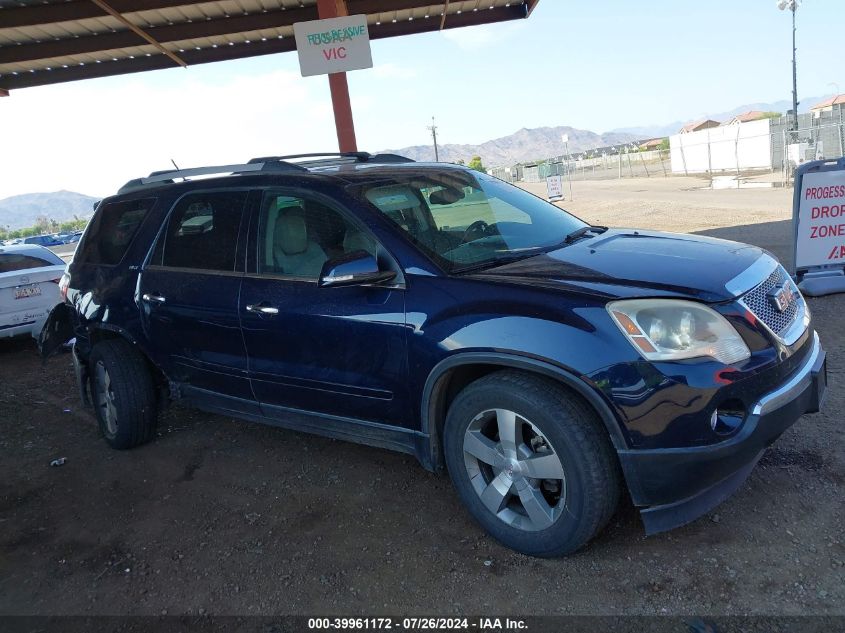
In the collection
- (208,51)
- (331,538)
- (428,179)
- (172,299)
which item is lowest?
(331,538)

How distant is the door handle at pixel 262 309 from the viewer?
11.5 feet

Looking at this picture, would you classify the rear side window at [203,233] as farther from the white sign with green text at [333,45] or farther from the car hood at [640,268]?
the white sign with green text at [333,45]

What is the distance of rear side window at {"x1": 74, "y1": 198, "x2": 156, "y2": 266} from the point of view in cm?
447

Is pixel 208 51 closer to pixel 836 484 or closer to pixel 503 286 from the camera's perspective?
pixel 503 286

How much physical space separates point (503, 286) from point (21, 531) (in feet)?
10.3

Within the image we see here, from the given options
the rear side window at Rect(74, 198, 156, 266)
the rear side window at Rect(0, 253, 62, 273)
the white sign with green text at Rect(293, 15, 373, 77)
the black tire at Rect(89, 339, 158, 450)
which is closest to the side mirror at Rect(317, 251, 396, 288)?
the rear side window at Rect(74, 198, 156, 266)

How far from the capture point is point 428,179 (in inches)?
151

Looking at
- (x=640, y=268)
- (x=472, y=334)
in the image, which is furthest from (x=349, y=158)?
(x=640, y=268)

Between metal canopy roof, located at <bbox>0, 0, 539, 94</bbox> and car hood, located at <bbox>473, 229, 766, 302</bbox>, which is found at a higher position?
metal canopy roof, located at <bbox>0, 0, 539, 94</bbox>

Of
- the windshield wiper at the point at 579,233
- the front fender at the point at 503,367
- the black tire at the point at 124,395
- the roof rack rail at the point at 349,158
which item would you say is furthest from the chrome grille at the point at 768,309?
the black tire at the point at 124,395

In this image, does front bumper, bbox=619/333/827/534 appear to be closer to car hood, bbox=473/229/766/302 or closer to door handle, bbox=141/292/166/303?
car hood, bbox=473/229/766/302

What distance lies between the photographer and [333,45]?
10242mm

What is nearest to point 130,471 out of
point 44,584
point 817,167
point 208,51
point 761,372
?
point 44,584

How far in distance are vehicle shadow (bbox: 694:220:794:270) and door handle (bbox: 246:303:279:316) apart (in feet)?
22.1
